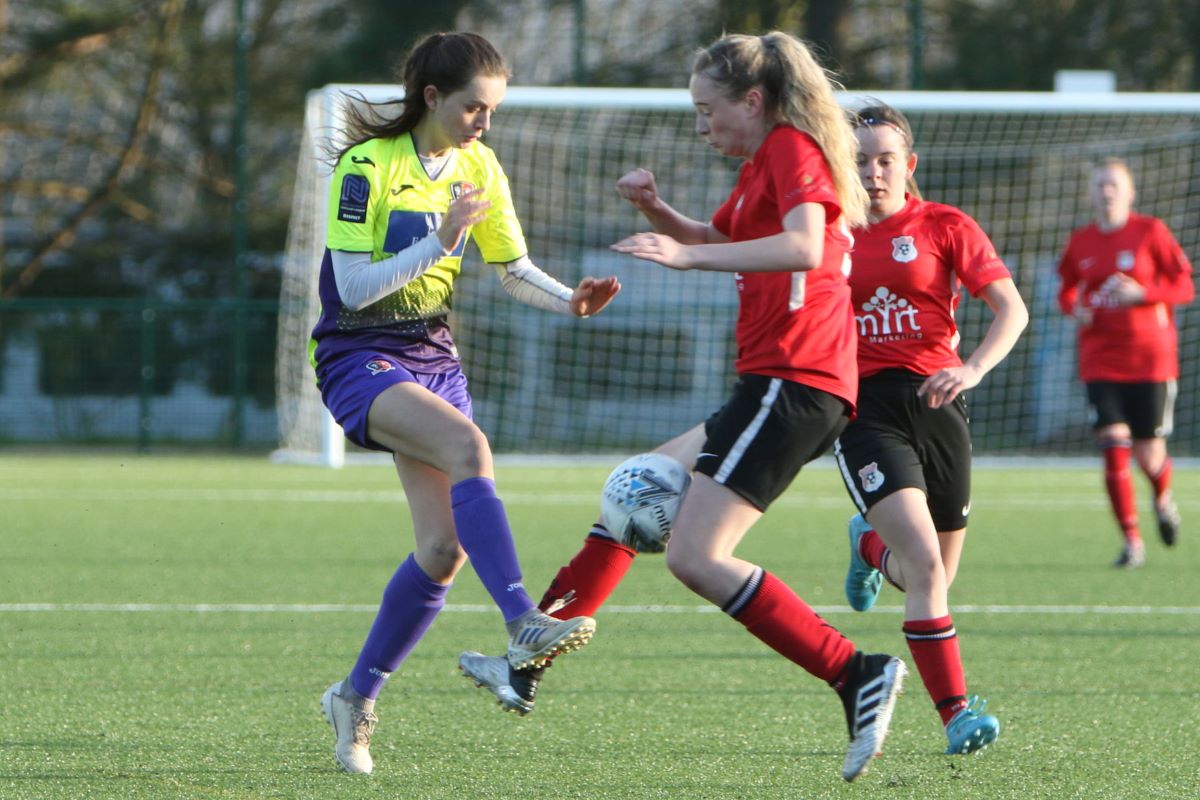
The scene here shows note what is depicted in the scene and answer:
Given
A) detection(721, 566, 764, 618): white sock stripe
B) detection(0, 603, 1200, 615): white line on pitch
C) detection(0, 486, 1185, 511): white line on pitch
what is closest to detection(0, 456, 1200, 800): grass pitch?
detection(0, 603, 1200, 615): white line on pitch

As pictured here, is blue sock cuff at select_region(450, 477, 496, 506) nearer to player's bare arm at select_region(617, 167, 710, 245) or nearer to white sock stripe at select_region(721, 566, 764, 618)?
white sock stripe at select_region(721, 566, 764, 618)

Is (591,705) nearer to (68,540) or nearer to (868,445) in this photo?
(868,445)

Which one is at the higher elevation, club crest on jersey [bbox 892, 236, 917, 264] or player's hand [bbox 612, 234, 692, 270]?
club crest on jersey [bbox 892, 236, 917, 264]

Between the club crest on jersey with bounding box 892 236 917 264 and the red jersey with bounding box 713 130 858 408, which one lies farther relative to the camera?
the club crest on jersey with bounding box 892 236 917 264

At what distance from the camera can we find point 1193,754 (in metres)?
3.97

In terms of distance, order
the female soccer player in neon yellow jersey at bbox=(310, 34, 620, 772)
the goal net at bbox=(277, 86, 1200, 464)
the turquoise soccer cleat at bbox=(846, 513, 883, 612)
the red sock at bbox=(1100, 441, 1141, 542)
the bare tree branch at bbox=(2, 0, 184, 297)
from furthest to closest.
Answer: the bare tree branch at bbox=(2, 0, 184, 297)
the goal net at bbox=(277, 86, 1200, 464)
the red sock at bbox=(1100, 441, 1141, 542)
the turquoise soccer cleat at bbox=(846, 513, 883, 612)
the female soccer player in neon yellow jersey at bbox=(310, 34, 620, 772)

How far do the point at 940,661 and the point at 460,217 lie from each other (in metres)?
1.55

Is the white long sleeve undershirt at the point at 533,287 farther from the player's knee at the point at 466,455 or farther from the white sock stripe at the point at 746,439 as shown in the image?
the white sock stripe at the point at 746,439

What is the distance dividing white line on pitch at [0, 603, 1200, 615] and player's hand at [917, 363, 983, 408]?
8.63 ft

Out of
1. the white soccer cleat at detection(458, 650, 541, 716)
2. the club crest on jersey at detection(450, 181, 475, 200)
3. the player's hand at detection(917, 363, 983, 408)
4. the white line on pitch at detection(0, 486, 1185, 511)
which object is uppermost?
the club crest on jersey at detection(450, 181, 475, 200)

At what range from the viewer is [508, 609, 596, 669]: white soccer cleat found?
11.4 ft

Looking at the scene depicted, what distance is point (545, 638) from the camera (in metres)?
3.47

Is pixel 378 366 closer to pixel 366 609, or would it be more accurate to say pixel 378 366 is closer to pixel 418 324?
pixel 418 324

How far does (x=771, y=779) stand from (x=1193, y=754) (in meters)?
1.08
